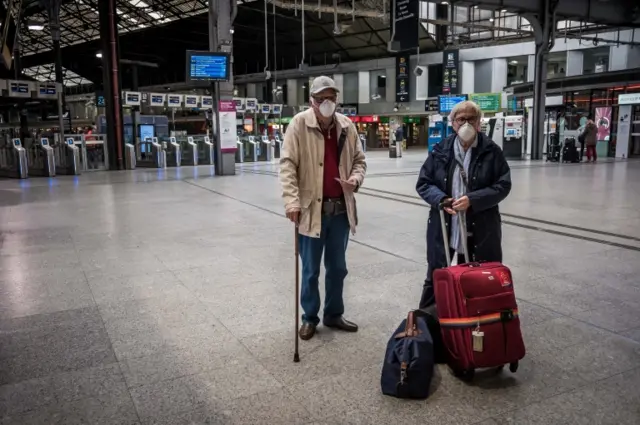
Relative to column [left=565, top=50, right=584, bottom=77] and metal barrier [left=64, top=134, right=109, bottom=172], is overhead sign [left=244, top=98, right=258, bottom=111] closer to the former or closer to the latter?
metal barrier [left=64, top=134, right=109, bottom=172]

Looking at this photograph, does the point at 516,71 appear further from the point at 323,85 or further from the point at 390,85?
the point at 323,85

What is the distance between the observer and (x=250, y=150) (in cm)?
2361

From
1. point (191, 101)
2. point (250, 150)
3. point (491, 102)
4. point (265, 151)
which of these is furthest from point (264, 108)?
point (491, 102)

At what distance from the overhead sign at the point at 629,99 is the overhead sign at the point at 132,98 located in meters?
18.8

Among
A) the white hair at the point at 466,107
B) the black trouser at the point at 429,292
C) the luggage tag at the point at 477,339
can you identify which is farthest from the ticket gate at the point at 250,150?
the luggage tag at the point at 477,339

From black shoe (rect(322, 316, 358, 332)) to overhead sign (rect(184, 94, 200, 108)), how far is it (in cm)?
2142

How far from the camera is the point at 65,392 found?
2.69 meters

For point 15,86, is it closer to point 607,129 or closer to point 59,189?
point 59,189

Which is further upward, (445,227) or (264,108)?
(264,108)

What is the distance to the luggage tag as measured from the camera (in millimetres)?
2572

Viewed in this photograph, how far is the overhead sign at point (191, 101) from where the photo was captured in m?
23.4

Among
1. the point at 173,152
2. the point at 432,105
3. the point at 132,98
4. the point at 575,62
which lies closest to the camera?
the point at 132,98

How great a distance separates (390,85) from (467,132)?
115 feet

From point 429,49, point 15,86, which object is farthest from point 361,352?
point 429,49
